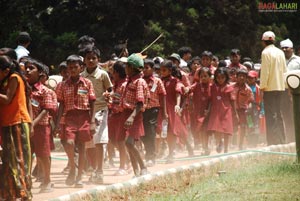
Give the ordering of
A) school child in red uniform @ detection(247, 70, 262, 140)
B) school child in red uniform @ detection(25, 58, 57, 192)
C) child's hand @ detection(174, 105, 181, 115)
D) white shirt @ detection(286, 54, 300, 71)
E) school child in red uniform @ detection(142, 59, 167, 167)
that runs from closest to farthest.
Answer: school child in red uniform @ detection(25, 58, 57, 192) → school child in red uniform @ detection(142, 59, 167, 167) → child's hand @ detection(174, 105, 181, 115) → white shirt @ detection(286, 54, 300, 71) → school child in red uniform @ detection(247, 70, 262, 140)

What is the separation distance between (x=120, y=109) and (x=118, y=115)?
0.64 ft

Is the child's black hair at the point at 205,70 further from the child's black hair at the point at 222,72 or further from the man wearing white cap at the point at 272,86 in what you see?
the man wearing white cap at the point at 272,86

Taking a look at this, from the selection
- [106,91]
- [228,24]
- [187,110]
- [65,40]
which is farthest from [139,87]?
[228,24]

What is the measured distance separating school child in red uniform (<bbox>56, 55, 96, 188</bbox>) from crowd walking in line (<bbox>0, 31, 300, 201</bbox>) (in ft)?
0.04

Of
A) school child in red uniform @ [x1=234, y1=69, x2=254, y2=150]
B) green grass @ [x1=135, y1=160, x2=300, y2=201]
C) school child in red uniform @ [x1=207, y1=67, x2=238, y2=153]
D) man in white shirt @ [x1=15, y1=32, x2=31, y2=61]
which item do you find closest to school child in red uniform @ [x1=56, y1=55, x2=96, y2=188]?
green grass @ [x1=135, y1=160, x2=300, y2=201]

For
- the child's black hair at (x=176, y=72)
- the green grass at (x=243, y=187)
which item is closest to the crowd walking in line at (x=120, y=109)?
the child's black hair at (x=176, y=72)

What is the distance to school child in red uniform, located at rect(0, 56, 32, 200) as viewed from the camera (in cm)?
852

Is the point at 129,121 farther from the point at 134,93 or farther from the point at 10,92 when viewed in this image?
the point at 10,92

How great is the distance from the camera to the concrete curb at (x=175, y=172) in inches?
334

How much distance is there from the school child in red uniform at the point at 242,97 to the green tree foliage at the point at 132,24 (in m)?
5.29

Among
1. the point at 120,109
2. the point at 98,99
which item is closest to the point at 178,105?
the point at 120,109

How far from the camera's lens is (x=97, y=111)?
11258mm

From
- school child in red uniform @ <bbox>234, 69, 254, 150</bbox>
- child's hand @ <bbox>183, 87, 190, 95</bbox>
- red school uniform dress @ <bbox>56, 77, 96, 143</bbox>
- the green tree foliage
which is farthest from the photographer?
the green tree foliage

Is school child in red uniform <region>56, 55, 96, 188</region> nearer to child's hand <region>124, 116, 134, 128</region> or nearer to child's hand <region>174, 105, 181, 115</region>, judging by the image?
child's hand <region>124, 116, 134, 128</region>
